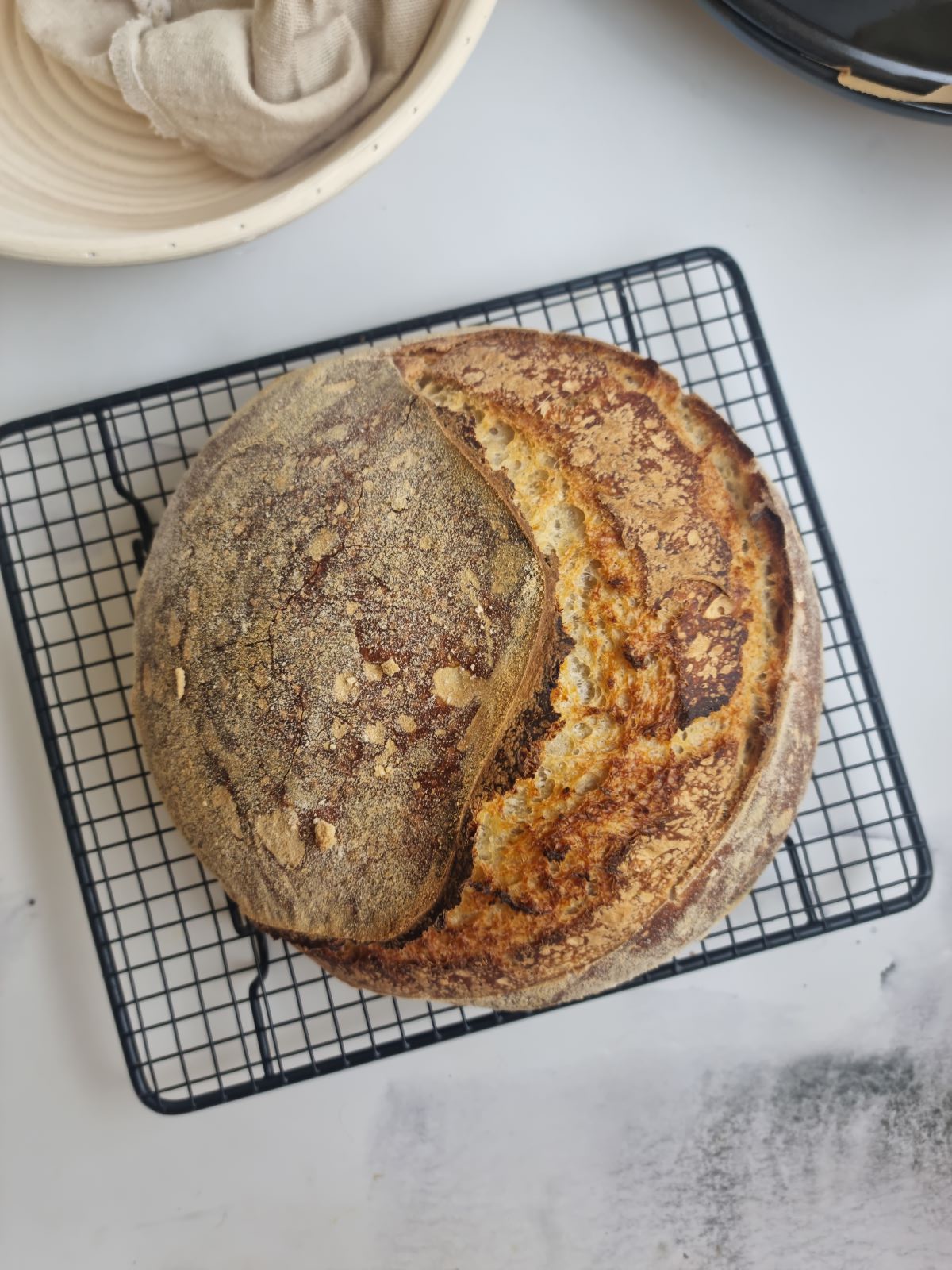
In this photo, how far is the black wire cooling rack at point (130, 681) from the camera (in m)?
1.05

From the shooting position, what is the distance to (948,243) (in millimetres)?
1128

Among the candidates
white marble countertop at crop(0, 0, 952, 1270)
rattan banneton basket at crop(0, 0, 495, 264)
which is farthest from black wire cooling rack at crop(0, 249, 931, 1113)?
rattan banneton basket at crop(0, 0, 495, 264)

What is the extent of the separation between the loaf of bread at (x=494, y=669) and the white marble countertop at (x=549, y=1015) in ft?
1.00

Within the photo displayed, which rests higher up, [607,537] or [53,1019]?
[607,537]

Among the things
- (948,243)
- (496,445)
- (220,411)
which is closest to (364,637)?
(496,445)

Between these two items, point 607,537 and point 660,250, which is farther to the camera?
point 660,250

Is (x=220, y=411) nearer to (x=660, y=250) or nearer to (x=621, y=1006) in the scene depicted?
(x=660, y=250)

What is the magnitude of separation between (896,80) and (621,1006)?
979mm

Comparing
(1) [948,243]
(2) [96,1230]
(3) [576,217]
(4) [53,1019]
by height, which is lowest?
(2) [96,1230]

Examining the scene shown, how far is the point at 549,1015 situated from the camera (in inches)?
43.5

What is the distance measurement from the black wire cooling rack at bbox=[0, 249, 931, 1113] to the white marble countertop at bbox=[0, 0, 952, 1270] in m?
0.05

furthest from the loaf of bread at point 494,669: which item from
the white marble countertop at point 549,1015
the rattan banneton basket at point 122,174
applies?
the white marble countertop at point 549,1015

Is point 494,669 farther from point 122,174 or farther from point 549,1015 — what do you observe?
point 122,174

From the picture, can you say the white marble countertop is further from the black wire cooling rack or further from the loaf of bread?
the loaf of bread
